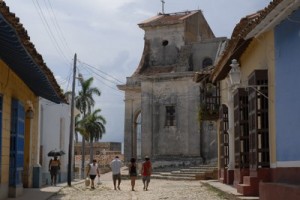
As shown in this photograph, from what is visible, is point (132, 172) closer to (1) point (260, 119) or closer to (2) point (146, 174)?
(2) point (146, 174)

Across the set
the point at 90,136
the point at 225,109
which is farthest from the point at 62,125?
the point at 90,136

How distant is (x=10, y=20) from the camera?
8.68 m

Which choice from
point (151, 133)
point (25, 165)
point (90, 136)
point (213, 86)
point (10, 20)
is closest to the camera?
point (10, 20)

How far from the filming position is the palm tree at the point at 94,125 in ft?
170

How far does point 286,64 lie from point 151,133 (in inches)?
1090

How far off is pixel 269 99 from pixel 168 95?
2545 cm

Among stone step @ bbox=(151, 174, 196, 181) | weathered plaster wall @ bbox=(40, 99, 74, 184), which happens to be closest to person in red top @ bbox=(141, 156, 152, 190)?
weathered plaster wall @ bbox=(40, 99, 74, 184)

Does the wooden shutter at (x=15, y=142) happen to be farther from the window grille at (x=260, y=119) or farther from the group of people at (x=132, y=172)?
the group of people at (x=132, y=172)

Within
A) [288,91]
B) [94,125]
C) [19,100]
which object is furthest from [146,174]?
[94,125]

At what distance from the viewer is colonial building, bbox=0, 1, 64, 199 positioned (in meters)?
10.6

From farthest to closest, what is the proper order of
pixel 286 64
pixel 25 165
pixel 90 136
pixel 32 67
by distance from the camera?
1. pixel 90 136
2. pixel 25 165
3. pixel 32 67
4. pixel 286 64

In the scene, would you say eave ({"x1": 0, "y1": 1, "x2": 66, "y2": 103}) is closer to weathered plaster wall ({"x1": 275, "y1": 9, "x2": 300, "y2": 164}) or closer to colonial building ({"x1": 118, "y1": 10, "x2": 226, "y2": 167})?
weathered plaster wall ({"x1": 275, "y1": 9, "x2": 300, "y2": 164})

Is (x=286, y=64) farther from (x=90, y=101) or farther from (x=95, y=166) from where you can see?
(x=90, y=101)

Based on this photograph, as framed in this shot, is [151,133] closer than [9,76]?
No
